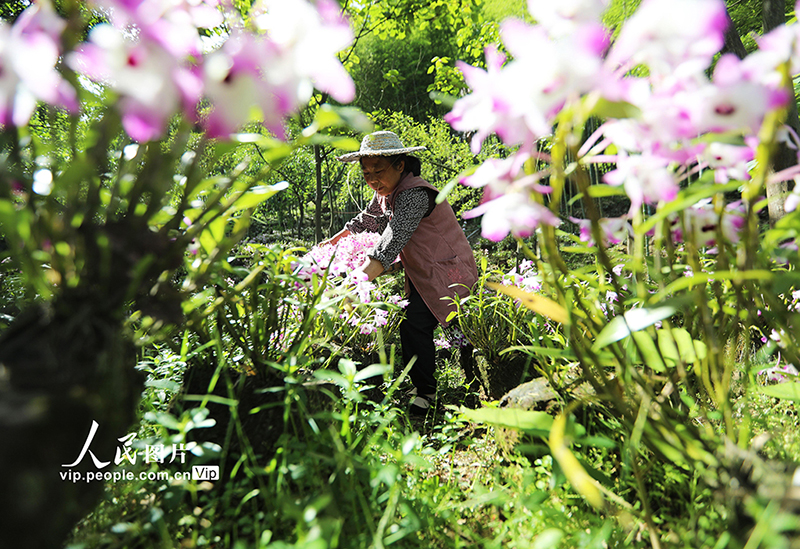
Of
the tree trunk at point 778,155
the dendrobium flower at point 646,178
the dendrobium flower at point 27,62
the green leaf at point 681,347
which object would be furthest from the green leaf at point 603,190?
the tree trunk at point 778,155

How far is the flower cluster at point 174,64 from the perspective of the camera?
403 mm

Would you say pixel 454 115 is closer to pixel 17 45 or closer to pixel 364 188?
pixel 17 45

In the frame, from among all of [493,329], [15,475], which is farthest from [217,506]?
[493,329]

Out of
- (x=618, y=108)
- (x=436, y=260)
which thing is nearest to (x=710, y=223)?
(x=618, y=108)

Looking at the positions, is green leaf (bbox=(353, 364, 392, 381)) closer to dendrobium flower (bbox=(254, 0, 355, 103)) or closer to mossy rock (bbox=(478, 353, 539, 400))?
dendrobium flower (bbox=(254, 0, 355, 103))

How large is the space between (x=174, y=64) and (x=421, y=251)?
208 centimetres

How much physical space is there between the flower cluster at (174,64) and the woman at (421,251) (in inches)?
72.2

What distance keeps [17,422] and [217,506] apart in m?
0.50

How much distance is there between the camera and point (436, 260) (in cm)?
246

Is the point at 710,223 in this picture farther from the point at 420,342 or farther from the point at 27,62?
the point at 420,342

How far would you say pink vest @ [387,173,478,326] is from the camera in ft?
7.98

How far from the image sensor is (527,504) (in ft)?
2.12

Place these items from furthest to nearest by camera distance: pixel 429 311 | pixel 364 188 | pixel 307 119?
pixel 364 188, pixel 307 119, pixel 429 311

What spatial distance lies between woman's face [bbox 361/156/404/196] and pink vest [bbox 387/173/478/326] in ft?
0.20
